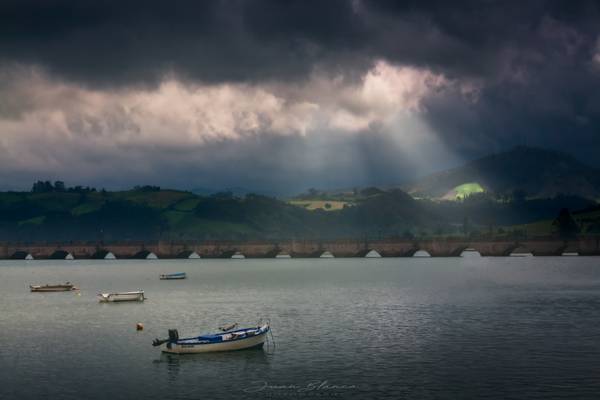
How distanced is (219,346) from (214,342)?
24.3 inches

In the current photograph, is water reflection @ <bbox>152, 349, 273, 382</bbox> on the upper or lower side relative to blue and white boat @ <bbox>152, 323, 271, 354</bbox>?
lower

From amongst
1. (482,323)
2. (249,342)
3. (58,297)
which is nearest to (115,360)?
(249,342)

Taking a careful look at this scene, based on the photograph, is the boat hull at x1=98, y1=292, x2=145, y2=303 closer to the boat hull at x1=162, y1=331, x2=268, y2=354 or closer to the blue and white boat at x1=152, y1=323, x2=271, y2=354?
the blue and white boat at x1=152, y1=323, x2=271, y2=354

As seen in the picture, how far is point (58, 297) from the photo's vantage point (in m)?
131

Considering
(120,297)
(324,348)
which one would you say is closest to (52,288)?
(120,297)

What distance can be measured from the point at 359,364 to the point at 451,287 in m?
87.9

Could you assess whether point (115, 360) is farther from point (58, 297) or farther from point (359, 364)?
point (58, 297)

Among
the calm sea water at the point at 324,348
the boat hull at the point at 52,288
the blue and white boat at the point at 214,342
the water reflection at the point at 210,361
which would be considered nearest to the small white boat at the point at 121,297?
the calm sea water at the point at 324,348
